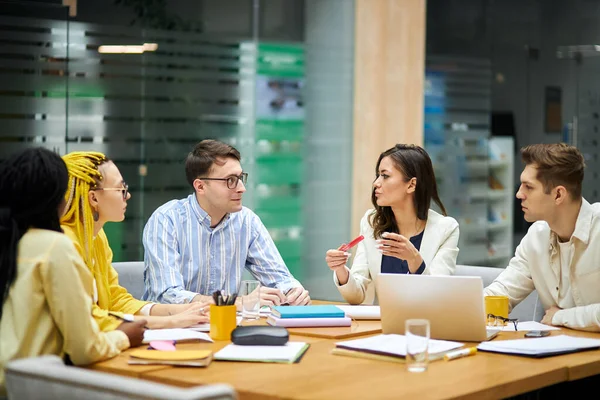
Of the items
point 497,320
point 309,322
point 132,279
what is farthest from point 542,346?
point 132,279

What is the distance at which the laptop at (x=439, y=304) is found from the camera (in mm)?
2910

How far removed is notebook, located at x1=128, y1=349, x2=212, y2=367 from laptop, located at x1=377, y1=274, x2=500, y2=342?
67 cm

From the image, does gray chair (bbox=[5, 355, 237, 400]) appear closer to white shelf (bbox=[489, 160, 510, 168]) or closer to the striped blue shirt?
the striped blue shirt

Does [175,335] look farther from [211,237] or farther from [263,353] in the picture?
[211,237]

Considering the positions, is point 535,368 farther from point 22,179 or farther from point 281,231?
point 281,231

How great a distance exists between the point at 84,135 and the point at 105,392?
437 cm

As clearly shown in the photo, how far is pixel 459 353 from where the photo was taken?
2.76m

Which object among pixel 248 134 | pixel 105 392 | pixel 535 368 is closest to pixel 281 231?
pixel 248 134

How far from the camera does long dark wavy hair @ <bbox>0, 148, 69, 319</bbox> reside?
2.48 metres

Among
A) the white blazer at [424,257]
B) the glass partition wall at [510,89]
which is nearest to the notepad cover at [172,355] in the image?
the white blazer at [424,257]

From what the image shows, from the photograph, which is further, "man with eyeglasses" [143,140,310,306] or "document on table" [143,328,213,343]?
"man with eyeglasses" [143,140,310,306]

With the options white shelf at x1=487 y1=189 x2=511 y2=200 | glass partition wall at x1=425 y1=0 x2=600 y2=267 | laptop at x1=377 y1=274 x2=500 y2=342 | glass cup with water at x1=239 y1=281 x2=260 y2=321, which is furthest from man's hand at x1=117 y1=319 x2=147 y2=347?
white shelf at x1=487 y1=189 x2=511 y2=200

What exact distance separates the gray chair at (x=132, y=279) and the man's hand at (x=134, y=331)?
127 centimetres

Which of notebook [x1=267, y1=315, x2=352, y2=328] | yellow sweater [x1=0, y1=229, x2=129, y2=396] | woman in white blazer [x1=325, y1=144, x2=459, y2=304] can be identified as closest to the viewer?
yellow sweater [x1=0, y1=229, x2=129, y2=396]
